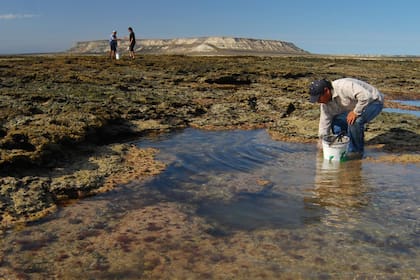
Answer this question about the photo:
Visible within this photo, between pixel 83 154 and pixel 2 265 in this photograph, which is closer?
pixel 2 265

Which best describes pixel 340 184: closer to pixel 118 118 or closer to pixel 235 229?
pixel 235 229

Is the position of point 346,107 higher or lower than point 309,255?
higher


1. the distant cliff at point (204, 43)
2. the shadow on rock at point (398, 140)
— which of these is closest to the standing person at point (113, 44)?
the shadow on rock at point (398, 140)

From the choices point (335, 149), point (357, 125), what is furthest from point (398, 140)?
point (335, 149)

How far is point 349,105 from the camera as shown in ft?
19.2

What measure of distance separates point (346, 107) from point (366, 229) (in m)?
2.81

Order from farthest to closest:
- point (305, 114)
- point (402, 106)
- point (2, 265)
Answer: point (402, 106) → point (305, 114) → point (2, 265)

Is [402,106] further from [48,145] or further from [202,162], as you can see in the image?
[48,145]

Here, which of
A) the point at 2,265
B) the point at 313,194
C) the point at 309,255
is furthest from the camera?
the point at 313,194

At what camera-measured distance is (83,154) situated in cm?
554

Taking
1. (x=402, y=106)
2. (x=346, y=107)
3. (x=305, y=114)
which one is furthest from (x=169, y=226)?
(x=402, y=106)

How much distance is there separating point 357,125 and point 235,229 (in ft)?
10.6

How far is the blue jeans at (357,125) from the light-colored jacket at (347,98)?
0.13 meters

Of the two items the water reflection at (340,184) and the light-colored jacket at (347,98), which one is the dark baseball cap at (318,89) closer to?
the light-colored jacket at (347,98)
